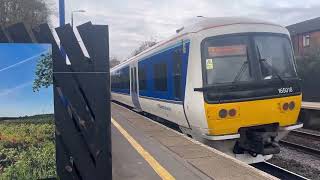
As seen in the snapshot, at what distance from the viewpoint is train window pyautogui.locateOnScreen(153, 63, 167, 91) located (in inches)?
475

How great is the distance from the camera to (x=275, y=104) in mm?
9164

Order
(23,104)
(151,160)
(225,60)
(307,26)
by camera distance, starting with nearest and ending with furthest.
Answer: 1. (23,104)
2. (151,160)
3. (225,60)
4. (307,26)

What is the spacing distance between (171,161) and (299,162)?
422 cm

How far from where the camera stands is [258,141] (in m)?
8.75

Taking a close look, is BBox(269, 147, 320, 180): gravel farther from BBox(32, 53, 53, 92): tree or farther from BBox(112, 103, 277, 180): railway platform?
BBox(32, 53, 53, 92): tree

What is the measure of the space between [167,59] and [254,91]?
10.8ft

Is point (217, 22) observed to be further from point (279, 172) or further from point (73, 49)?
point (73, 49)

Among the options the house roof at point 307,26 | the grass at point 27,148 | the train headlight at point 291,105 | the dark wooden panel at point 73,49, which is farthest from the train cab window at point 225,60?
the house roof at point 307,26

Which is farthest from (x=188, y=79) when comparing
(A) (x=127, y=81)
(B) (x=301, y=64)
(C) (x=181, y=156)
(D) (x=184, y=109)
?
(B) (x=301, y=64)

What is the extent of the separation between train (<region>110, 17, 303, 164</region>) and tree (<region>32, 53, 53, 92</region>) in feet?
16.5

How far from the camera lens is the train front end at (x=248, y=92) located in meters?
8.82

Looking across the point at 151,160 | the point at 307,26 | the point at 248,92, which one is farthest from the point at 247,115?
the point at 307,26

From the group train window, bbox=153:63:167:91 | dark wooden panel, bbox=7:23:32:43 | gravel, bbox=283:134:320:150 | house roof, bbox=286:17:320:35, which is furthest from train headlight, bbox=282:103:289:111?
house roof, bbox=286:17:320:35

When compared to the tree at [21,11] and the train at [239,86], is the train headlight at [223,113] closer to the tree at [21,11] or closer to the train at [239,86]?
the train at [239,86]
